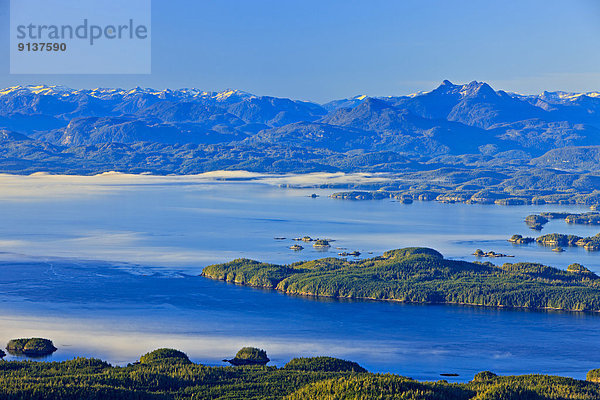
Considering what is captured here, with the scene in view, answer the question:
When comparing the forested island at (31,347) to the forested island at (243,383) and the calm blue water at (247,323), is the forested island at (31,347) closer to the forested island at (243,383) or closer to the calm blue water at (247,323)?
the calm blue water at (247,323)

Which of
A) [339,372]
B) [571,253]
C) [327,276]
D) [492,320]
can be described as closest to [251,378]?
[339,372]

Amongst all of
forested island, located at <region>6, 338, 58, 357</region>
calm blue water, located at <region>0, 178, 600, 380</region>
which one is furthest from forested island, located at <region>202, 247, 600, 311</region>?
forested island, located at <region>6, 338, 58, 357</region>

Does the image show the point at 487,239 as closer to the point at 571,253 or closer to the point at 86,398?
the point at 571,253

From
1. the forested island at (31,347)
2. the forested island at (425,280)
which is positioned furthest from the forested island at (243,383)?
the forested island at (425,280)

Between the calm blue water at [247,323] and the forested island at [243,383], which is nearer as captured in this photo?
the forested island at [243,383]

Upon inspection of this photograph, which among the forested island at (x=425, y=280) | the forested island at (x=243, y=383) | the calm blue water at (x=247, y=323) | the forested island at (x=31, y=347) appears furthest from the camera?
the forested island at (x=425, y=280)

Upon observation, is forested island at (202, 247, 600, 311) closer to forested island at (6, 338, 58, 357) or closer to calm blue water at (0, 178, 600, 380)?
calm blue water at (0, 178, 600, 380)
